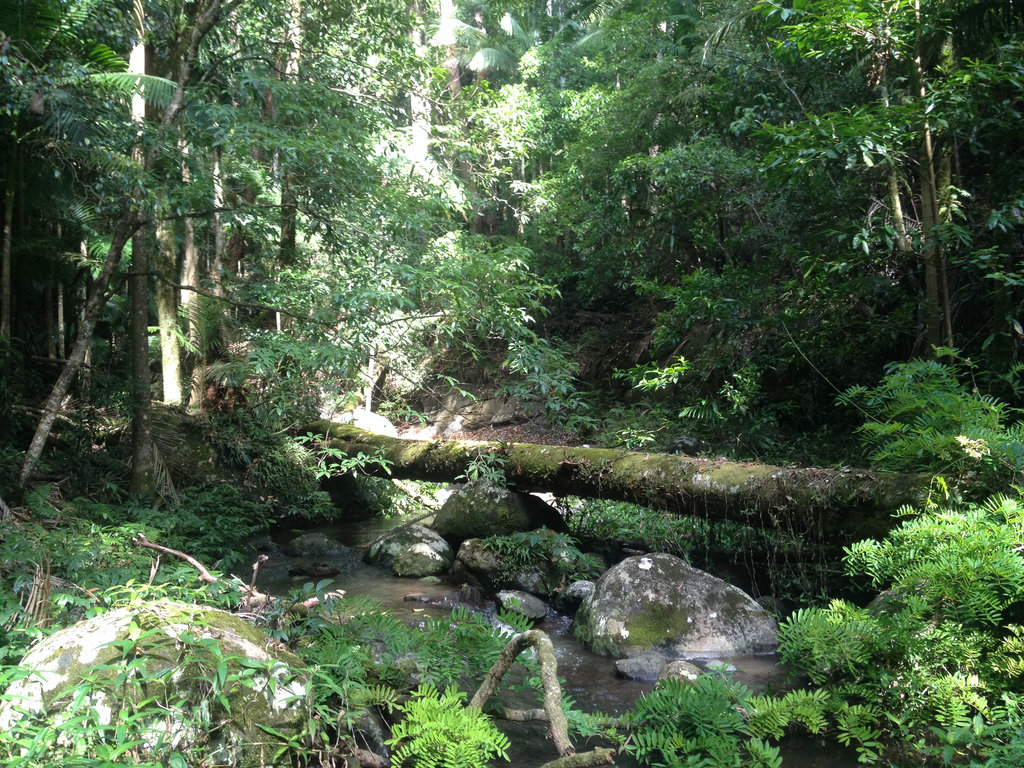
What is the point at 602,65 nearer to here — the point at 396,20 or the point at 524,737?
the point at 396,20

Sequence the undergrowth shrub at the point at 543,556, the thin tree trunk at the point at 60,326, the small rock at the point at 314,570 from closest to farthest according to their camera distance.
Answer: the undergrowth shrub at the point at 543,556 → the small rock at the point at 314,570 → the thin tree trunk at the point at 60,326

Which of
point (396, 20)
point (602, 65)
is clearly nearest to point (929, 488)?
point (396, 20)

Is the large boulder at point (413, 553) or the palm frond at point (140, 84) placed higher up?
the palm frond at point (140, 84)

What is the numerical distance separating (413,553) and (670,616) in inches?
137

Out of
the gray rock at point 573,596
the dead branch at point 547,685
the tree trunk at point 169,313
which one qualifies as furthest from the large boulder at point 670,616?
the tree trunk at point 169,313

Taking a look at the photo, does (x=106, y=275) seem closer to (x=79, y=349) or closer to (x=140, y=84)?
(x=79, y=349)

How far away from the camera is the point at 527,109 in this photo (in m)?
14.8

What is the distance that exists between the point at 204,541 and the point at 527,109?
1144 centimetres

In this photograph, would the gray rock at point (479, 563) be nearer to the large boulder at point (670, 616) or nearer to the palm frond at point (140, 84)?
the large boulder at point (670, 616)

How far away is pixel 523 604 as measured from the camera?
6535 mm

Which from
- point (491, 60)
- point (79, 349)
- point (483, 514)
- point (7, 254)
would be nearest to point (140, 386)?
point (79, 349)

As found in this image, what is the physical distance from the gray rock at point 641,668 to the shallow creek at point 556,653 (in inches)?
2.4

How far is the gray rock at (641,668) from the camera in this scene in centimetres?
495

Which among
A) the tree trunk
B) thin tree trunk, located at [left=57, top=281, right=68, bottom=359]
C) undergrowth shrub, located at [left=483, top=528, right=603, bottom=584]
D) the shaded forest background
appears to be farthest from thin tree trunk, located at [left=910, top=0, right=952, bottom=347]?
thin tree trunk, located at [left=57, top=281, right=68, bottom=359]
